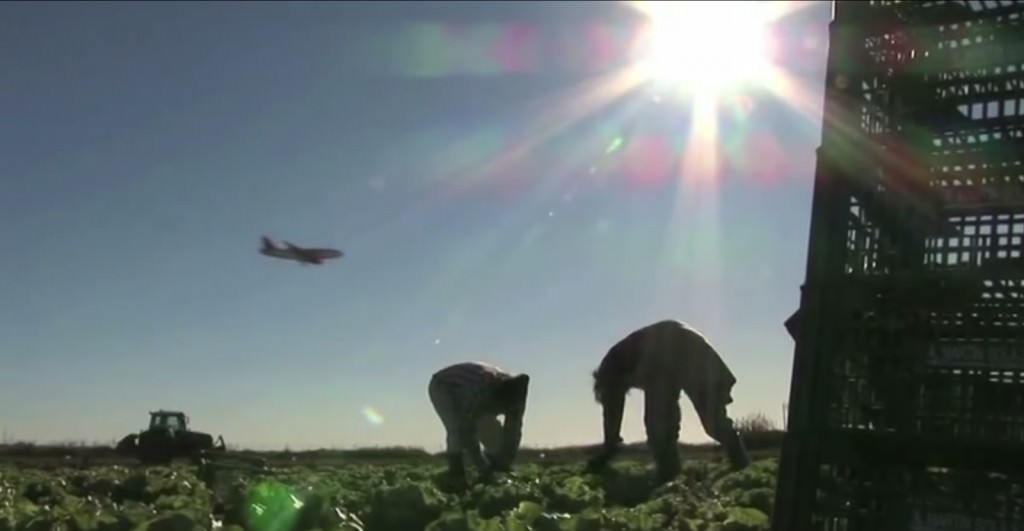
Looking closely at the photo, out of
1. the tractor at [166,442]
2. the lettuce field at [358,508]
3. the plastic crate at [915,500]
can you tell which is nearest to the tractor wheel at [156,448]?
the tractor at [166,442]

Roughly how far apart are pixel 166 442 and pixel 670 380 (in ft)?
59.2

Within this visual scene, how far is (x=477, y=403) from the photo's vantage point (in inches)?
624

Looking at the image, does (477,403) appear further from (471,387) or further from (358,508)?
(358,508)

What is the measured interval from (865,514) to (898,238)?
40.3 inches

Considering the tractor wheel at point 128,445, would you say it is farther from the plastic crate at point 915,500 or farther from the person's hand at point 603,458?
the plastic crate at point 915,500

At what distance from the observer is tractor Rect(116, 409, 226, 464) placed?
92.7 ft

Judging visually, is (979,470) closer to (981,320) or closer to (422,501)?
(981,320)

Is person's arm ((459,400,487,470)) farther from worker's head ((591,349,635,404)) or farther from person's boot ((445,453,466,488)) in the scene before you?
worker's head ((591,349,635,404))

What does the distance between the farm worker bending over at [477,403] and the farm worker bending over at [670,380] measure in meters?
1.23

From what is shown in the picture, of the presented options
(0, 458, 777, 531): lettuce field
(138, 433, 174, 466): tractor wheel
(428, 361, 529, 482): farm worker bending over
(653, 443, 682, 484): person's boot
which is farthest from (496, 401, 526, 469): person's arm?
(138, 433, 174, 466): tractor wheel

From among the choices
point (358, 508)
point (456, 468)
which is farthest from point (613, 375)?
point (358, 508)

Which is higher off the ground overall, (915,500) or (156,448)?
(915,500)

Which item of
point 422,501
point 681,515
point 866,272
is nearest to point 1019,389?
point 866,272

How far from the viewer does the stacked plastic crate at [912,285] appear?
13.6 ft
